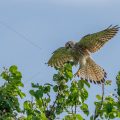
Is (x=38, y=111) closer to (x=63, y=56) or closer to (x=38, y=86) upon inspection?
(x=38, y=86)

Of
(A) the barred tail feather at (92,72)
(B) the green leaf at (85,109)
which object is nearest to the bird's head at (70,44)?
(A) the barred tail feather at (92,72)

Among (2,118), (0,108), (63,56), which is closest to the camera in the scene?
(2,118)

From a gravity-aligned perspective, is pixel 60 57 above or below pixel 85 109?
above

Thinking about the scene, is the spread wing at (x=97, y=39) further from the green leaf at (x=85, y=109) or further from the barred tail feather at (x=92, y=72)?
the green leaf at (x=85, y=109)

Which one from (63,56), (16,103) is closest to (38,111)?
(16,103)

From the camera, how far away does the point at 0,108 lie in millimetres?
9156

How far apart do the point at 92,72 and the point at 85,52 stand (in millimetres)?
754

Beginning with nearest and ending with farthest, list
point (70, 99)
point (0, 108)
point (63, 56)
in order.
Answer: point (0, 108) < point (70, 99) < point (63, 56)

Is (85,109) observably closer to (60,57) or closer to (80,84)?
(80,84)

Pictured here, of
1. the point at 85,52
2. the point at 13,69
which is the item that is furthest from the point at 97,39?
the point at 13,69

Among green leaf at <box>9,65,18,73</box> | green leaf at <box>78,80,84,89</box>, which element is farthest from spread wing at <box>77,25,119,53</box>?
green leaf at <box>9,65,18,73</box>

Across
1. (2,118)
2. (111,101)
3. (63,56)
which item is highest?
(63,56)

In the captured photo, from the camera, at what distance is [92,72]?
37.7 ft

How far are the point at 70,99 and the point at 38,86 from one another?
606mm
